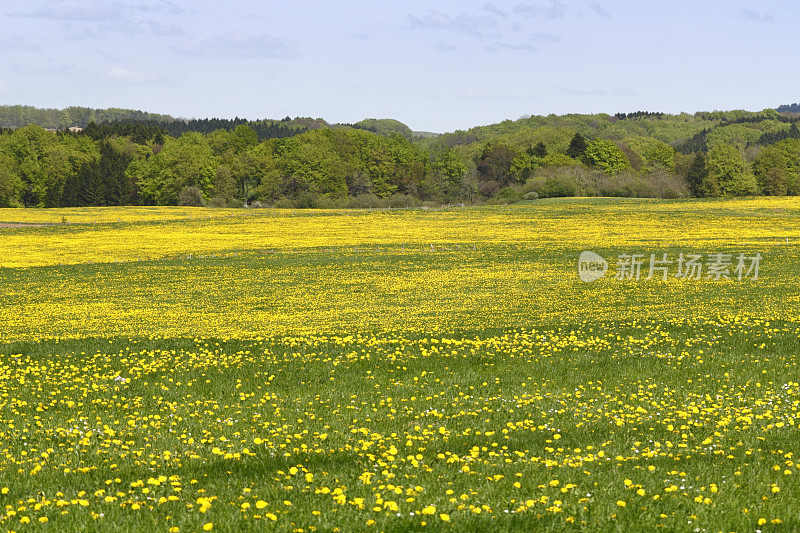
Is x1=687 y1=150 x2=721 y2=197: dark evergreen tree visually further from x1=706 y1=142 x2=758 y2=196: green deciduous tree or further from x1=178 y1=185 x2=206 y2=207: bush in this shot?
x1=178 y1=185 x2=206 y2=207: bush

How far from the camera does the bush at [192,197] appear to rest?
13538 centimetres

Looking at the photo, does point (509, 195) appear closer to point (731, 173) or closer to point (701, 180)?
point (701, 180)

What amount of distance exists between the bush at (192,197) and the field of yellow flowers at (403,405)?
96451mm

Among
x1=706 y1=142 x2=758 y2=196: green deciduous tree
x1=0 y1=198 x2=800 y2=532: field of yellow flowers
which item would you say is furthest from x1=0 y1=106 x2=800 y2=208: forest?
x1=0 y1=198 x2=800 y2=532: field of yellow flowers

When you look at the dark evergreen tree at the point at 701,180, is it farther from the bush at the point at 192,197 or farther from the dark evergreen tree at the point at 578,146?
the bush at the point at 192,197

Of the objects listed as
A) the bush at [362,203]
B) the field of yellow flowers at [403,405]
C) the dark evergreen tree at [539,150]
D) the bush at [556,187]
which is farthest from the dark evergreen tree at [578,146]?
the field of yellow flowers at [403,405]

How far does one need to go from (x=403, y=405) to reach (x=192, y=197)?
127485 millimetres

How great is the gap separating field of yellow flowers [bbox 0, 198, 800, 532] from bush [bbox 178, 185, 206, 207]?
96.5 meters

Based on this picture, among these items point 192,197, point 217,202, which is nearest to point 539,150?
point 217,202

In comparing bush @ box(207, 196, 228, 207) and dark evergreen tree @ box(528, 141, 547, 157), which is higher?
dark evergreen tree @ box(528, 141, 547, 157)

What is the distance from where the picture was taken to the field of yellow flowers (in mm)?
8680

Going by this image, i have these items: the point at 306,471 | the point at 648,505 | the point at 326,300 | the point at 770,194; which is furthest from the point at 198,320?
the point at 770,194

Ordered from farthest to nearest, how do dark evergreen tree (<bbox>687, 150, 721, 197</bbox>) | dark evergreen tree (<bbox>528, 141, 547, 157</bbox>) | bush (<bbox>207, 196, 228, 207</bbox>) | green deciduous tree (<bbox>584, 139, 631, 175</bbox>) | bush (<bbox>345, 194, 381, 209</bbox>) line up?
1. dark evergreen tree (<bbox>528, 141, 547, 157</bbox>)
2. green deciduous tree (<bbox>584, 139, 631, 175</bbox>)
3. bush (<bbox>207, 196, 228, 207</bbox>)
4. dark evergreen tree (<bbox>687, 150, 721, 197</bbox>)
5. bush (<bbox>345, 194, 381, 209</bbox>)

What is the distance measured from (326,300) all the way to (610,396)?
21.1m
